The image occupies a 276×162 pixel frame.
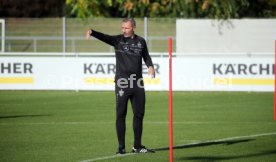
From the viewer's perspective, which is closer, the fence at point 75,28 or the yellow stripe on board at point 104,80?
the yellow stripe on board at point 104,80

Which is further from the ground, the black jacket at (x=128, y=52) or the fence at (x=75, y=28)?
the fence at (x=75, y=28)

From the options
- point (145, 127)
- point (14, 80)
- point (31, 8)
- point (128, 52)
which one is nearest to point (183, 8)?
point (14, 80)

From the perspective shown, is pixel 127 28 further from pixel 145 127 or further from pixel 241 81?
pixel 241 81

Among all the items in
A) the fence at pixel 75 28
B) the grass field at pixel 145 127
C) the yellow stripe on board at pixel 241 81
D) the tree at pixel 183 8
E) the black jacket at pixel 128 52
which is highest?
the tree at pixel 183 8

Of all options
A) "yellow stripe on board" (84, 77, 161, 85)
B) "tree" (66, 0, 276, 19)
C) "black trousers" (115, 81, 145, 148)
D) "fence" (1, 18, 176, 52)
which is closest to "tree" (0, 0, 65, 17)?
"tree" (66, 0, 276, 19)

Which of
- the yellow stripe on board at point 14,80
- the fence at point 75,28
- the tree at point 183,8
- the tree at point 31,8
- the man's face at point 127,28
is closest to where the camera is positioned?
the man's face at point 127,28

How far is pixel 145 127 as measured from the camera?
1820 centimetres

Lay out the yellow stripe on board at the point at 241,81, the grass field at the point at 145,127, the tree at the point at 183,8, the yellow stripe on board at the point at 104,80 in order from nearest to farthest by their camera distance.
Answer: the grass field at the point at 145,127 < the yellow stripe on board at the point at 241,81 < the yellow stripe on board at the point at 104,80 < the tree at the point at 183,8

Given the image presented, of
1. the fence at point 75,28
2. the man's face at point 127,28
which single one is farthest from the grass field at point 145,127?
the fence at point 75,28

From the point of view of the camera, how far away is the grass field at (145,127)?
13.8 meters

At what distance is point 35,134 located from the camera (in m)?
16.7

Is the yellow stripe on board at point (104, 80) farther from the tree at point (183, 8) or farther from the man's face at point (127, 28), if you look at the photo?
the man's face at point (127, 28)

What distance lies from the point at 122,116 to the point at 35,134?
3431 millimetres

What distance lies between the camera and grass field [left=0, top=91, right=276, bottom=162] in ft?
45.3
